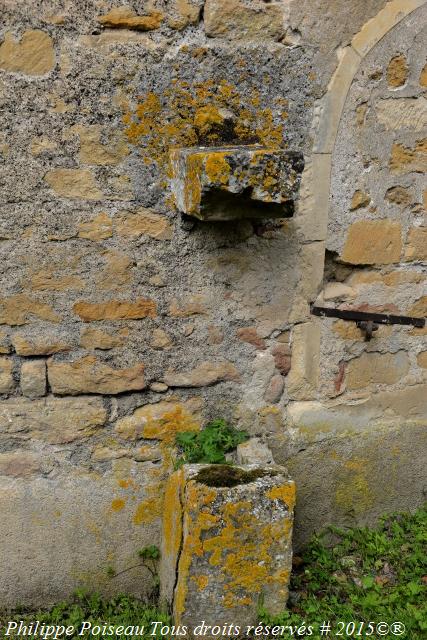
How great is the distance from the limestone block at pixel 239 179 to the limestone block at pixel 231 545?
98cm

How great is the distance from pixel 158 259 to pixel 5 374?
747mm

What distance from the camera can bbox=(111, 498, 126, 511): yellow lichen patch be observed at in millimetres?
2619

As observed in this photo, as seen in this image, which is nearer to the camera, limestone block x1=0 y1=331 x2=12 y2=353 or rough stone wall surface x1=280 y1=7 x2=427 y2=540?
limestone block x1=0 y1=331 x2=12 y2=353

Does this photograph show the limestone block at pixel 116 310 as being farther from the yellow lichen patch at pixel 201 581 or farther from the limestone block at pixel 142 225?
the yellow lichen patch at pixel 201 581

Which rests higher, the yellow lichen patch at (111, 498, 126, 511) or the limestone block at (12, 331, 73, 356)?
the limestone block at (12, 331, 73, 356)

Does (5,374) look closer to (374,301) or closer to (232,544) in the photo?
(232,544)

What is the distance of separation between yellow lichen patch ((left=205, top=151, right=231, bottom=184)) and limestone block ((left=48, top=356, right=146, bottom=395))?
0.86m

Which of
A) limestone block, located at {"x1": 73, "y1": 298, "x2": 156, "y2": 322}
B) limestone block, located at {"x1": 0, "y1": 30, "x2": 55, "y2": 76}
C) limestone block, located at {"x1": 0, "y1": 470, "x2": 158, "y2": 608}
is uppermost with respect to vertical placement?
limestone block, located at {"x1": 0, "y1": 30, "x2": 55, "y2": 76}

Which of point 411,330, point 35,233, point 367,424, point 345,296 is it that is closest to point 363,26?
point 345,296

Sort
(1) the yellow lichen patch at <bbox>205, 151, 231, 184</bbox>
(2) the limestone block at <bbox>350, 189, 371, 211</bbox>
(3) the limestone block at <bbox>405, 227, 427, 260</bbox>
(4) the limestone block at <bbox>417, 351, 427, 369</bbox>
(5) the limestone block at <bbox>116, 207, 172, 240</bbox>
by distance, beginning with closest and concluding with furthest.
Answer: (1) the yellow lichen patch at <bbox>205, 151, 231, 184</bbox>
(5) the limestone block at <bbox>116, 207, 172, 240</bbox>
(2) the limestone block at <bbox>350, 189, 371, 211</bbox>
(3) the limestone block at <bbox>405, 227, 427, 260</bbox>
(4) the limestone block at <bbox>417, 351, 427, 369</bbox>

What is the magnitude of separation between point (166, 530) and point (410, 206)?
1.70 metres

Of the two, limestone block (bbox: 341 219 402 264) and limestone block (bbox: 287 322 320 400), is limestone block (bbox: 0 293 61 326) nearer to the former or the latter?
limestone block (bbox: 287 322 320 400)

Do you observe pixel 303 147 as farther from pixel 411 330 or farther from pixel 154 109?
pixel 411 330

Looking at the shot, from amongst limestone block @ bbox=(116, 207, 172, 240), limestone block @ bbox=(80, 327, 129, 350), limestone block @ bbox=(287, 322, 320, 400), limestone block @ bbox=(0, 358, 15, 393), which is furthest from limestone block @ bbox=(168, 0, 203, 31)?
limestone block @ bbox=(0, 358, 15, 393)
